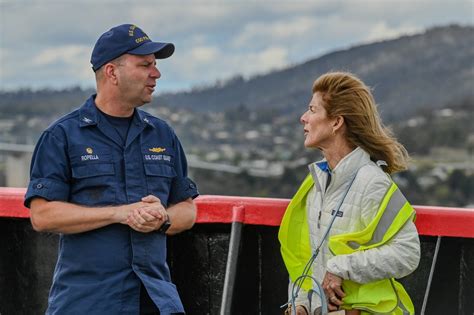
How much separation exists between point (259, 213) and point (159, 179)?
1043mm

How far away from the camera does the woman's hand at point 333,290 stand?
12.7ft

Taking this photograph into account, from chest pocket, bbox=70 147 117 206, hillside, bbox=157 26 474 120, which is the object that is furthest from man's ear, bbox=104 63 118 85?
hillside, bbox=157 26 474 120

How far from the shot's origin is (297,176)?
64.6 m

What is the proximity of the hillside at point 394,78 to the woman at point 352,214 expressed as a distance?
5748 cm

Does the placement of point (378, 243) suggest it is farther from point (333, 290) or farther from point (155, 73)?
point (155, 73)

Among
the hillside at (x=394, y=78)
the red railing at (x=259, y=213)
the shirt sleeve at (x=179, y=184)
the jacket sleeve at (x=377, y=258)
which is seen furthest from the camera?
the hillside at (x=394, y=78)

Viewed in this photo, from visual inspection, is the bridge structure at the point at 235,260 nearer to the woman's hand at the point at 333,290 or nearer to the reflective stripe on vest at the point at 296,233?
the reflective stripe on vest at the point at 296,233

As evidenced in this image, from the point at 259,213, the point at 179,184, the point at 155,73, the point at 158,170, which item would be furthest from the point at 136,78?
the point at 259,213

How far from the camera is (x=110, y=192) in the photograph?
158 inches

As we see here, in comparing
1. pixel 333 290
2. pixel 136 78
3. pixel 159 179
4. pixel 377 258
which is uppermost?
pixel 136 78

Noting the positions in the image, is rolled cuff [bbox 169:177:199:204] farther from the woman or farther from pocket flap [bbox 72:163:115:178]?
the woman

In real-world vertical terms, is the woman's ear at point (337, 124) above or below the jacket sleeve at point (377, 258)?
above

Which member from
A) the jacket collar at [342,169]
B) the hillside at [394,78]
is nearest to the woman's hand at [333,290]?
the jacket collar at [342,169]

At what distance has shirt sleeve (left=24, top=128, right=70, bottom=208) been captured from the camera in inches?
155
